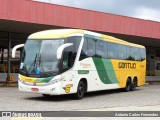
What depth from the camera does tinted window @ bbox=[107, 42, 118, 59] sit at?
20.6 meters

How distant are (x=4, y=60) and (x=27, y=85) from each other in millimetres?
18519

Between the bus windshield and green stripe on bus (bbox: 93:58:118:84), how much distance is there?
329cm

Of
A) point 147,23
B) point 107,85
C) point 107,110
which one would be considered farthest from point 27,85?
point 147,23

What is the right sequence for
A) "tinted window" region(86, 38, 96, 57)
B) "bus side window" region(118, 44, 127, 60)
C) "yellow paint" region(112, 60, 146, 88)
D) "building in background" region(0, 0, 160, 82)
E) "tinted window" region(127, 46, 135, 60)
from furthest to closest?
"tinted window" region(127, 46, 135, 60) < "building in background" region(0, 0, 160, 82) < "bus side window" region(118, 44, 127, 60) < "yellow paint" region(112, 60, 146, 88) < "tinted window" region(86, 38, 96, 57)

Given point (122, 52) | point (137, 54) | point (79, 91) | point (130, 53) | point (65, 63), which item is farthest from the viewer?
point (137, 54)

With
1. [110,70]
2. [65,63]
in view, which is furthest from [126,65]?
[65,63]

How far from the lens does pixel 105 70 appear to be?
2008 centimetres

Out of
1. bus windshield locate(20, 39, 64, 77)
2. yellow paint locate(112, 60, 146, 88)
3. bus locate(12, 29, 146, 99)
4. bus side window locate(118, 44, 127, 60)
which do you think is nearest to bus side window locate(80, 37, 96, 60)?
bus locate(12, 29, 146, 99)

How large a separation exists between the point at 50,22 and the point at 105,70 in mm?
5789

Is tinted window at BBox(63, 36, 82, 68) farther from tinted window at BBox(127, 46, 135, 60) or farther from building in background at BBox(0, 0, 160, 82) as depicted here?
tinted window at BBox(127, 46, 135, 60)

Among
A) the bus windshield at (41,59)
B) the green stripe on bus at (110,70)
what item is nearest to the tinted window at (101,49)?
the green stripe on bus at (110,70)

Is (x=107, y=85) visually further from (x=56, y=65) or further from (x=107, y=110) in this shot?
(x=107, y=110)

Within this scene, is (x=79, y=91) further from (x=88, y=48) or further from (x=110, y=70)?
(x=110, y=70)

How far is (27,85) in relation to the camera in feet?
51.6
